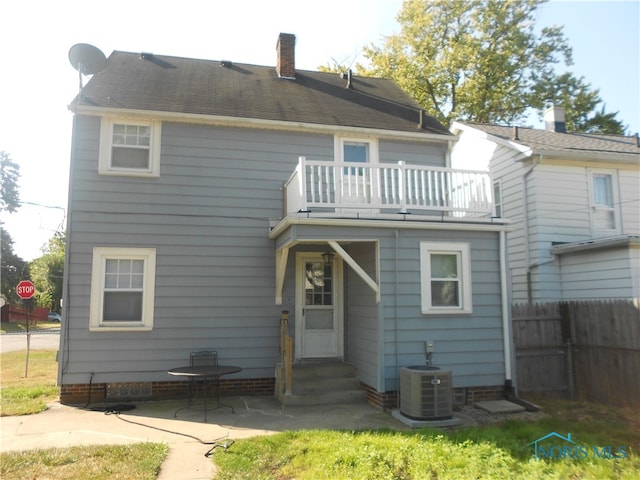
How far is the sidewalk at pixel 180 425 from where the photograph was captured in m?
5.55

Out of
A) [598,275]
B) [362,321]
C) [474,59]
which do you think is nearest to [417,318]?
[362,321]

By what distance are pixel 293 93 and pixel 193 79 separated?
2.44 m

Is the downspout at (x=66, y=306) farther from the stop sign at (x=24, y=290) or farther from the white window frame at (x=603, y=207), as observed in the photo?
the white window frame at (x=603, y=207)

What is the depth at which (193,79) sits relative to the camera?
10.8m

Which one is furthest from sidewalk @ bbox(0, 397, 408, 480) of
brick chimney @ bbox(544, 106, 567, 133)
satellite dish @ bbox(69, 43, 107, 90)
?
brick chimney @ bbox(544, 106, 567, 133)

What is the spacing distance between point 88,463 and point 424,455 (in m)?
3.79

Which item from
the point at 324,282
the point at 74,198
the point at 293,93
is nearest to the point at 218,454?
the point at 324,282

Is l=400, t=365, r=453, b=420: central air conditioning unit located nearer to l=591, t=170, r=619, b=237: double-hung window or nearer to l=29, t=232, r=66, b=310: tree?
l=591, t=170, r=619, b=237: double-hung window

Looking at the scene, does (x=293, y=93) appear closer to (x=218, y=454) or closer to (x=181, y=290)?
(x=181, y=290)

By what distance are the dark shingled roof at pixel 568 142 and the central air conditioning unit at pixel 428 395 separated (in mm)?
6930

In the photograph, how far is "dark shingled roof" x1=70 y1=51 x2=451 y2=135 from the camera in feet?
30.7

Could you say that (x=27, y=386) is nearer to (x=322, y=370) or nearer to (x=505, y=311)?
(x=322, y=370)

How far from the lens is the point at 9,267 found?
4334 centimetres

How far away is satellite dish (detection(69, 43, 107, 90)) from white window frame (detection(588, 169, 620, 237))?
12.3 m
